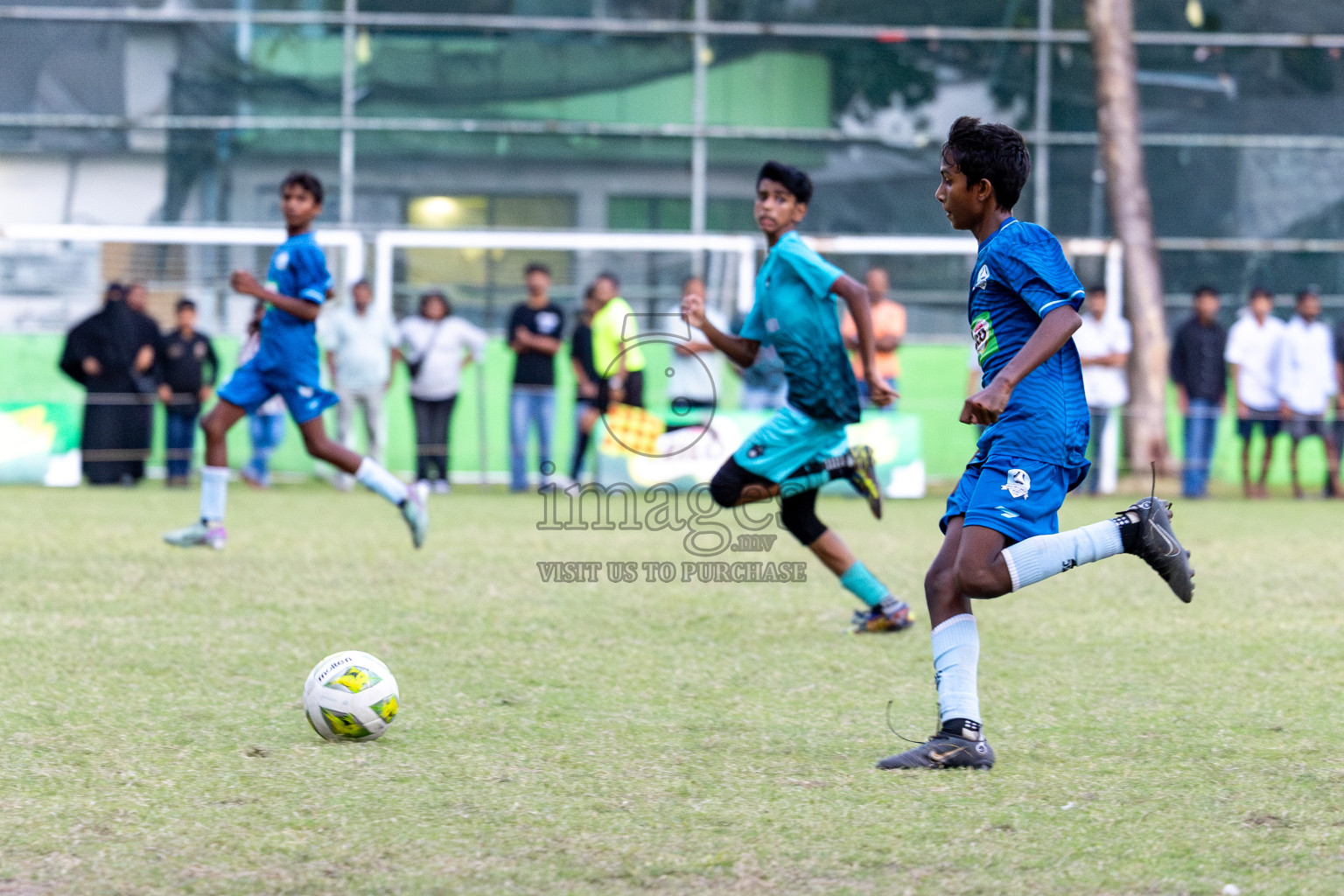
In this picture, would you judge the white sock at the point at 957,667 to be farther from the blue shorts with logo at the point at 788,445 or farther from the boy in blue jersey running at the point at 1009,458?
the blue shorts with logo at the point at 788,445

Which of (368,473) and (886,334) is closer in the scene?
(368,473)

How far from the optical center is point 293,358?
9.16 meters

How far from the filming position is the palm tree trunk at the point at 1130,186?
18.6 meters

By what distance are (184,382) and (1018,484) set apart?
13165mm

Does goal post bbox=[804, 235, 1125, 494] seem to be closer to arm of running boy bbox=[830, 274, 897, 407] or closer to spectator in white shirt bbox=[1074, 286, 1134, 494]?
spectator in white shirt bbox=[1074, 286, 1134, 494]

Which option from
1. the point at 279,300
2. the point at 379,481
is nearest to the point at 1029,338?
the point at 279,300

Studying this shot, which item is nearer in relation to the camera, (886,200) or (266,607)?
(266,607)

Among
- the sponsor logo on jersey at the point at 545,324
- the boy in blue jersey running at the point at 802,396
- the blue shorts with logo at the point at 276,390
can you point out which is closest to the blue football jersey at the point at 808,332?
the boy in blue jersey running at the point at 802,396

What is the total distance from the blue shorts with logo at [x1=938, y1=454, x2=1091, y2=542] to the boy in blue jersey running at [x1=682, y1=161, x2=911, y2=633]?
2.44m

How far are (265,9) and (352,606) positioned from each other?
578 inches

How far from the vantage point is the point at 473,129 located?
Answer: 20.9 metres

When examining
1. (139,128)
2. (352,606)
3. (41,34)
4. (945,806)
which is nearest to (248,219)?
(139,128)

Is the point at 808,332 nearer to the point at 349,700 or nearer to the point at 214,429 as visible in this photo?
the point at 349,700

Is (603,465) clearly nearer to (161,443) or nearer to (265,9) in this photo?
(161,443)
